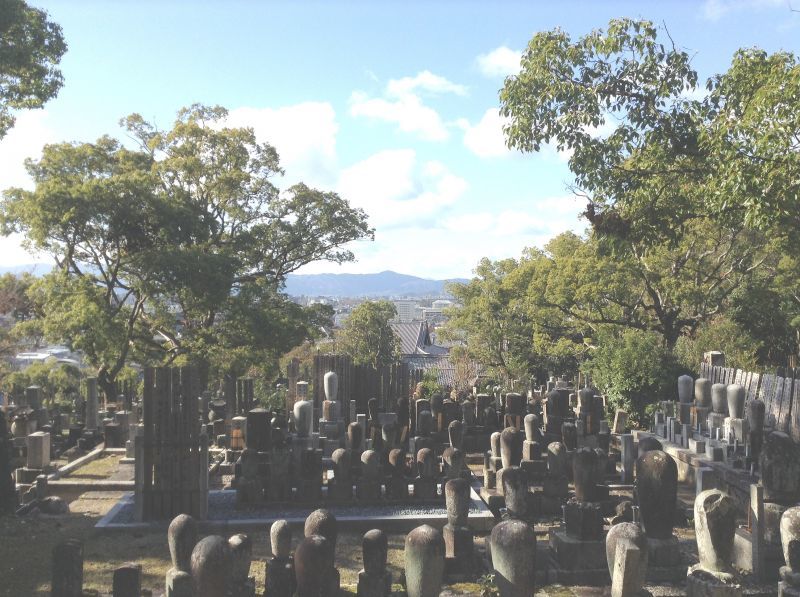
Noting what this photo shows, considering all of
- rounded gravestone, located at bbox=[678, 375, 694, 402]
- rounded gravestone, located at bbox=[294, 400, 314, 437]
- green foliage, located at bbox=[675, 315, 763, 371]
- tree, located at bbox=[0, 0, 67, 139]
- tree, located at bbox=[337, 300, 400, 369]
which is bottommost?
rounded gravestone, located at bbox=[294, 400, 314, 437]

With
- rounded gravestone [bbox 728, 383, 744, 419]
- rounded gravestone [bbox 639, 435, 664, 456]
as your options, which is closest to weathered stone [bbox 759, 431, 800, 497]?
rounded gravestone [bbox 639, 435, 664, 456]

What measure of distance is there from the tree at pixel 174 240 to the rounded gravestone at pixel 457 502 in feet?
43.7

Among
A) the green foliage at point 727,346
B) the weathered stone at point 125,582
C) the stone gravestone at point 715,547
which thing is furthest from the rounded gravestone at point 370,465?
the green foliage at point 727,346

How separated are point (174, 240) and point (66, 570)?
1542 cm

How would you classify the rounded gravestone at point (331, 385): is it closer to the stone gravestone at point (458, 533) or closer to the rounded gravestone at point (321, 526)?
the stone gravestone at point (458, 533)

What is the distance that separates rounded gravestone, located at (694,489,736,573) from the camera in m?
5.74

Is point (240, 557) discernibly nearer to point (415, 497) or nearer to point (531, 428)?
point (415, 497)

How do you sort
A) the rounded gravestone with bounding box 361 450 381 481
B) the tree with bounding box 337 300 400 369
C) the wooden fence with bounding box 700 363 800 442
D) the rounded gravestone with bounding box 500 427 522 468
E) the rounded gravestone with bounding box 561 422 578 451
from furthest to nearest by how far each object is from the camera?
the tree with bounding box 337 300 400 369
the rounded gravestone with bounding box 561 422 578 451
the wooden fence with bounding box 700 363 800 442
the rounded gravestone with bounding box 500 427 522 468
the rounded gravestone with bounding box 361 450 381 481

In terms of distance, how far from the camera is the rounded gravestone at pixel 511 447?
449 inches

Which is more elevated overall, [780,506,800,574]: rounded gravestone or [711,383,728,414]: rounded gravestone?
→ [711,383,728,414]: rounded gravestone

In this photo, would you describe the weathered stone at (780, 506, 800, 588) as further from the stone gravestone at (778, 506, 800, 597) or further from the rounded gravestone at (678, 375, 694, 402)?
the rounded gravestone at (678, 375, 694, 402)

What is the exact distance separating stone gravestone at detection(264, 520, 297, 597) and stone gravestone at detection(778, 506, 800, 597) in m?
4.26

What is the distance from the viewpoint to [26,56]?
13.1m

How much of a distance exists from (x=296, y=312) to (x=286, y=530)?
1689 cm
